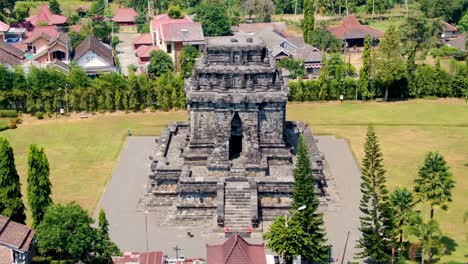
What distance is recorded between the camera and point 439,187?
145 ft

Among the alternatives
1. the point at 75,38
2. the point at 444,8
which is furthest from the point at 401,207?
the point at 444,8

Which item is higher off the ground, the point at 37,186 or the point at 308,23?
the point at 308,23

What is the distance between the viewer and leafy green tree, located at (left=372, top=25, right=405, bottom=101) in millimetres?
80438

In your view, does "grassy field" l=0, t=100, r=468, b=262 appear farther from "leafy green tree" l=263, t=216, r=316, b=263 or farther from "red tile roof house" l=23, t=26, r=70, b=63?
"red tile roof house" l=23, t=26, r=70, b=63

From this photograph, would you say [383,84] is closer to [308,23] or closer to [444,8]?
[308,23]

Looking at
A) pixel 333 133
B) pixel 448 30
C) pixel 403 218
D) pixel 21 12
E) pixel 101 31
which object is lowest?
pixel 333 133

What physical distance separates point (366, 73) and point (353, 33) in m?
29.7

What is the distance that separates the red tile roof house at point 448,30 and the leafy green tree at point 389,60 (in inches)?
1452

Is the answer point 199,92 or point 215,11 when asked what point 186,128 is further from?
point 215,11

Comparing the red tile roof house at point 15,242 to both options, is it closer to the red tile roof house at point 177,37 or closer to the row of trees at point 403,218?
the row of trees at point 403,218

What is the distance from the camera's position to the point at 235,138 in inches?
2180

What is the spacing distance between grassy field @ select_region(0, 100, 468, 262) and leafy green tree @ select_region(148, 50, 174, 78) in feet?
49.6

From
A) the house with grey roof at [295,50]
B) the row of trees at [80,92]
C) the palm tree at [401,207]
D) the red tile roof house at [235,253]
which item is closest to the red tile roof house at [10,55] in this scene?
the row of trees at [80,92]

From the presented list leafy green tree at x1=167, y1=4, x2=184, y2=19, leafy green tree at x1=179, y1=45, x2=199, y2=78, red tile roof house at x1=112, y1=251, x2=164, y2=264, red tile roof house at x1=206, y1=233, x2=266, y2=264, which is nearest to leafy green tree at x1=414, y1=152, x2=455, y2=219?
red tile roof house at x1=206, y1=233, x2=266, y2=264
